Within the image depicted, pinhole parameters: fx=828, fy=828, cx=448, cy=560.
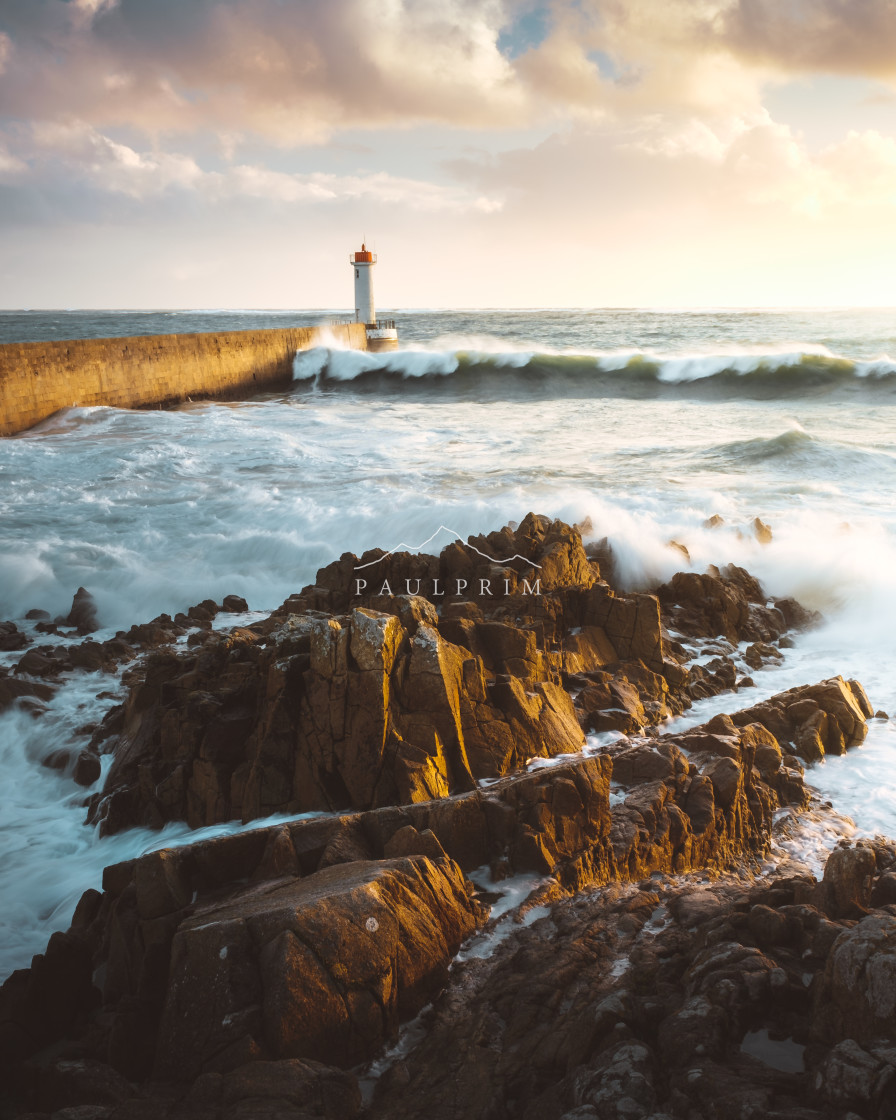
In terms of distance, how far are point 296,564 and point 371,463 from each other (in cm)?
557

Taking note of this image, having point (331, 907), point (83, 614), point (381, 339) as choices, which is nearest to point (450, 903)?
point (331, 907)

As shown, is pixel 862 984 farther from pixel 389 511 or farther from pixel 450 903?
pixel 389 511

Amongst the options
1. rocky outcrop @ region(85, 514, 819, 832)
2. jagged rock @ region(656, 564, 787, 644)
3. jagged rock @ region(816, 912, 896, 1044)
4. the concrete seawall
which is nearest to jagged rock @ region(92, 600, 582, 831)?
rocky outcrop @ region(85, 514, 819, 832)

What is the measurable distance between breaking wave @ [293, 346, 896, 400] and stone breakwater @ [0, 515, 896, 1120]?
2303 centimetres

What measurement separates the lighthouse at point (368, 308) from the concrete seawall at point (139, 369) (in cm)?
301

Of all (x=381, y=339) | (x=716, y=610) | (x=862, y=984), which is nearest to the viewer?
(x=862, y=984)

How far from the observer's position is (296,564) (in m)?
10.2

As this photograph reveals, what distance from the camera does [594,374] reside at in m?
30.7

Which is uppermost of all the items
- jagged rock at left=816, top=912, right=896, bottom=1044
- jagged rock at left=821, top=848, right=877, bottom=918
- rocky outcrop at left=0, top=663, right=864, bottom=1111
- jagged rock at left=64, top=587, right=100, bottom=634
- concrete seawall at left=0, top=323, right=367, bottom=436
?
concrete seawall at left=0, top=323, right=367, bottom=436

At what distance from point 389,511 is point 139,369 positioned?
540 inches

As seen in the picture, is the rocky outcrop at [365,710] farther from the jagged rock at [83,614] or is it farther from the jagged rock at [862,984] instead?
the jagged rock at [83,614]

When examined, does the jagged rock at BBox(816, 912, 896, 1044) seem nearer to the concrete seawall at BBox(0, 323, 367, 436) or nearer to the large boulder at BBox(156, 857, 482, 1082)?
the large boulder at BBox(156, 857, 482, 1082)

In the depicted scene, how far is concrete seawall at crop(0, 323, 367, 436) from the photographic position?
18109 mm

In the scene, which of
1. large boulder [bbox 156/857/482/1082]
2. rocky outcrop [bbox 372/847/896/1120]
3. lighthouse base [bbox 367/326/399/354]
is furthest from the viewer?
lighthouse base [bbox 367/326/399/354]
